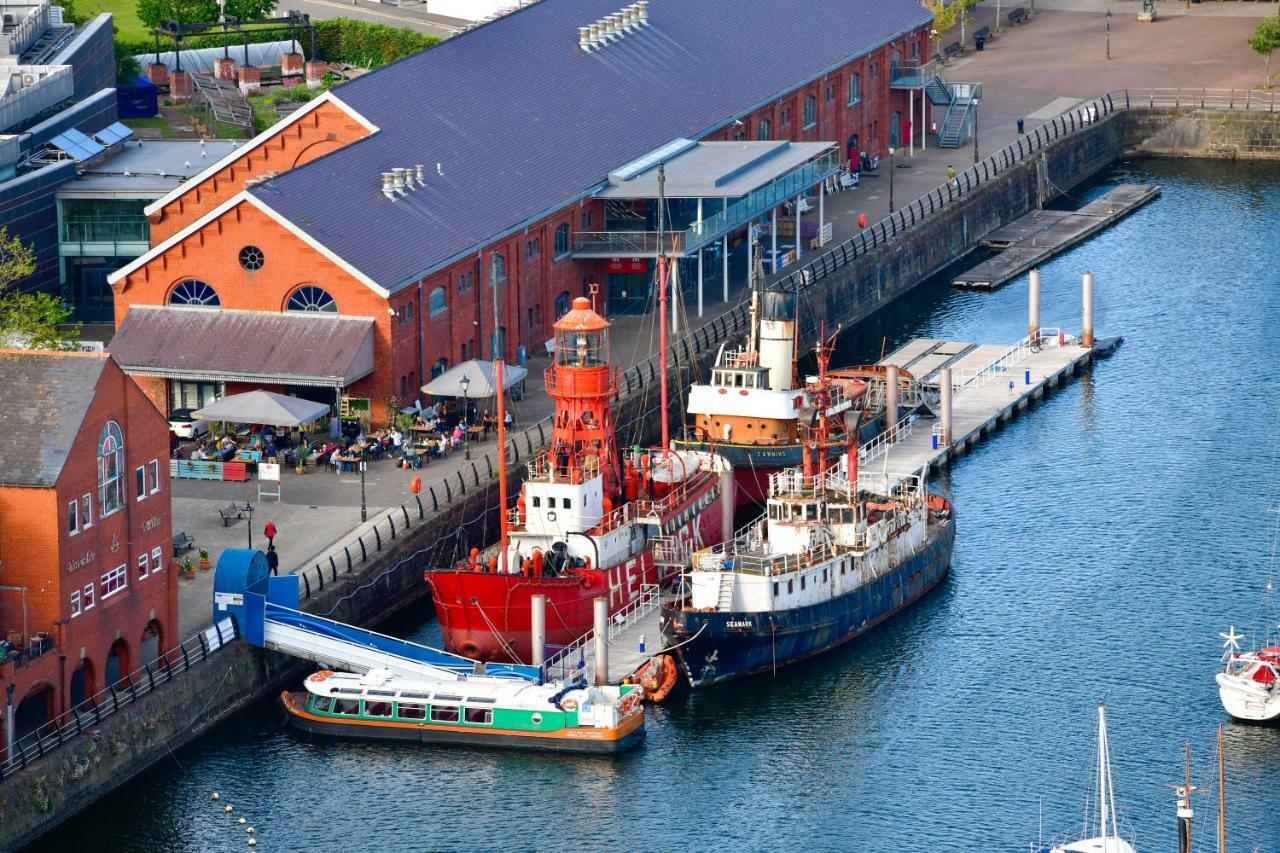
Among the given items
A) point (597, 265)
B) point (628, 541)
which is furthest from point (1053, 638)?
point (597, 265)

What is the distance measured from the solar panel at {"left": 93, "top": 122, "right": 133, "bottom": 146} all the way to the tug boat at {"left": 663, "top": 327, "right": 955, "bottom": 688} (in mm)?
47347

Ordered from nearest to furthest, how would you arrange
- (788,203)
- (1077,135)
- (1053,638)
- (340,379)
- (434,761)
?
(434,761) < (1053,638) < (340,379) < (788,203) < (1077,135)

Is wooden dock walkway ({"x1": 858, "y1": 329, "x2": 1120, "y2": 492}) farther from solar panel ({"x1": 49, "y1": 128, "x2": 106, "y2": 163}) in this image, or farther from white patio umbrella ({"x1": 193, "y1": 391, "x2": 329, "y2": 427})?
solar panel ({"x1": 49, "y1": 128, "x2": 106, "y2": 163})

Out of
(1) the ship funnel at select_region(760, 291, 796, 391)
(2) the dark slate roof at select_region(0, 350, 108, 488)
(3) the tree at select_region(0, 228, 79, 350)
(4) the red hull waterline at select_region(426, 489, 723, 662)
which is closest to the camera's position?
(2) the dark slate roof at select_region(0, 350, 108, 488)

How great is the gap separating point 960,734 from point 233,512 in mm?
30137

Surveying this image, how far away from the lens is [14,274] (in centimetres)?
12525

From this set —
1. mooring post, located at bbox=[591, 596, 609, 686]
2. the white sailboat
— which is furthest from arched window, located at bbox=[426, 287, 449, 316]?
the white sailboat

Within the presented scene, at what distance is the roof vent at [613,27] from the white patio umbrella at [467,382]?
33.9 meters

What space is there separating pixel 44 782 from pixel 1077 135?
341ft

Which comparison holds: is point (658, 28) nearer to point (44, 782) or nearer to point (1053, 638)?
point (1053, 638)

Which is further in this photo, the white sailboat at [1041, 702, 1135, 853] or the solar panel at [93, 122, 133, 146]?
the solar panel at [93, 122, 133, 146]

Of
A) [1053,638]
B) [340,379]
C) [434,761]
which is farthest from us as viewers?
[340,379]

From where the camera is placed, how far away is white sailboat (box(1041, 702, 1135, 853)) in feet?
278

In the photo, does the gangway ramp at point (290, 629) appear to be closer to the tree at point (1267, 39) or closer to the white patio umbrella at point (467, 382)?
the white patio umbrella at point (467, 382)
